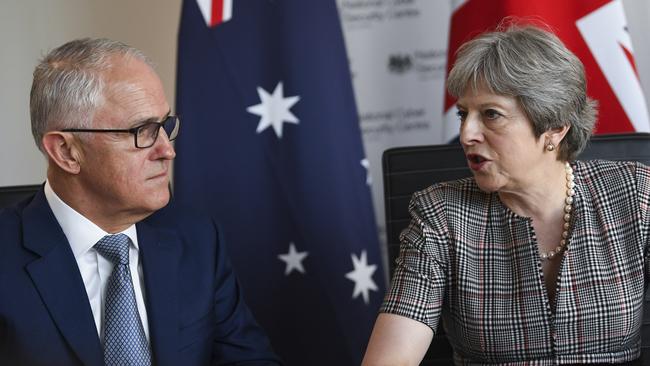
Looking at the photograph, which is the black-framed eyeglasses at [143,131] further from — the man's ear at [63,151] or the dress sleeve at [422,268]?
the dress sleeve at [422,268]

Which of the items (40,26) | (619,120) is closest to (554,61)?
(619,120)

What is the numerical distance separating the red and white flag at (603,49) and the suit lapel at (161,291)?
1.30 m

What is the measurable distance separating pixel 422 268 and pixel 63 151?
85 cm

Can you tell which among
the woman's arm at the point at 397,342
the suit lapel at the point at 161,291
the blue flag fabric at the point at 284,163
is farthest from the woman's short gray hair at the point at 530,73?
the blue flag fabric at the point at 284,163

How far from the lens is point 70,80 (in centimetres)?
190

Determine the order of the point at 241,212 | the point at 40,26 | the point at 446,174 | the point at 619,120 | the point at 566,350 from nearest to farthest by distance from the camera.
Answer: the point at 566,350 → the point at 446,174 → the point at 619,120 → the point at 241,212 → the point at 40,26

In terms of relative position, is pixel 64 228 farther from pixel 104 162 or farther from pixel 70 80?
pixel 70 80

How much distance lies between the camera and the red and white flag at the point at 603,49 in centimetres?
264

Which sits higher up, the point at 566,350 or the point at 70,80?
the point at 70,80

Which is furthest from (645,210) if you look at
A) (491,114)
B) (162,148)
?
(162,148)

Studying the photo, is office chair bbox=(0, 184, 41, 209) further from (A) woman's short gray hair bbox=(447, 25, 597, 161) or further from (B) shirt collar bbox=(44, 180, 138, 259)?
(A) woman's short gray hair bbox=(447, 25, 597, 161)

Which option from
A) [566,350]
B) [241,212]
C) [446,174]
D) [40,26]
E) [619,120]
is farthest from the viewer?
[40,26]

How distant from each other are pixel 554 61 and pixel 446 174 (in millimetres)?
525

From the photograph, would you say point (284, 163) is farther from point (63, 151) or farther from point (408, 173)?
point (63, 151)
